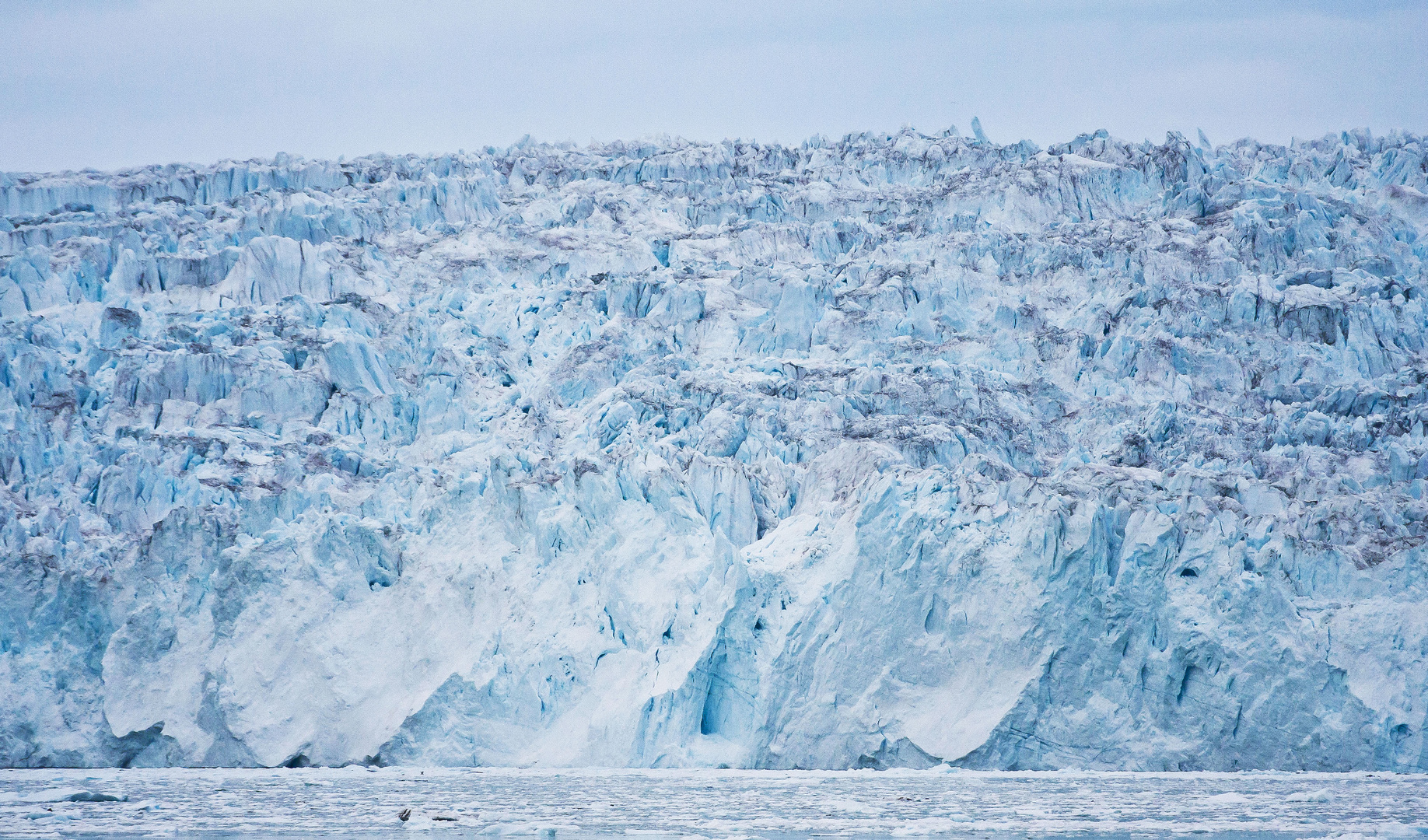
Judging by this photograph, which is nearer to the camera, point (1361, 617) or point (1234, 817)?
point (1234, 817)

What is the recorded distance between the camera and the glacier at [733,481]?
21375 mm

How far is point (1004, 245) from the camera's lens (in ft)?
121

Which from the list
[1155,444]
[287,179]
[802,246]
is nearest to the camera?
[1155,444]

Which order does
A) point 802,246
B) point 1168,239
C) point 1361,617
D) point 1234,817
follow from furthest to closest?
point 802,246, point 1168,239, point 1361,617, point 1234,817

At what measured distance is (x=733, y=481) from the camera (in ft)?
80.0

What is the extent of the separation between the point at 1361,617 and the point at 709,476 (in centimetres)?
963

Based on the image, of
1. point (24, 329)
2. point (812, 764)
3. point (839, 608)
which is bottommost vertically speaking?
point (812, 764)

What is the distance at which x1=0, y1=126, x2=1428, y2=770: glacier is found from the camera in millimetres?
21375

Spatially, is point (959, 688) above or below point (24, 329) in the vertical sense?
below

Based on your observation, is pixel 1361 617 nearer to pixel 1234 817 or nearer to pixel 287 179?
pixel 1234 817

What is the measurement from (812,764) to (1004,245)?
18752mm

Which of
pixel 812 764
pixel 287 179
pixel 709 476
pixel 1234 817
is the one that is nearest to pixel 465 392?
pixel 709 476

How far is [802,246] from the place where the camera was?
3959 centimetres

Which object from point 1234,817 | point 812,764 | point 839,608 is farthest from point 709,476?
point 1234,817
